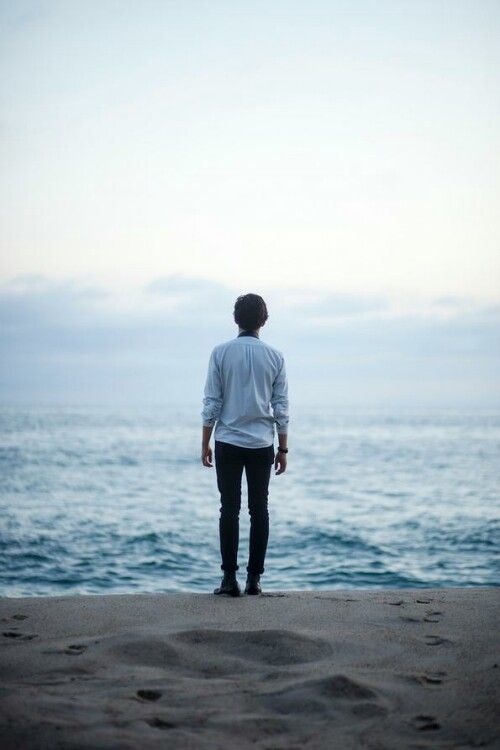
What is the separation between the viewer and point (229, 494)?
498 cm

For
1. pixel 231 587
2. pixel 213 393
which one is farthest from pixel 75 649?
pixel 213 393

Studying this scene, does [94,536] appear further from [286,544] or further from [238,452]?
[238,452]

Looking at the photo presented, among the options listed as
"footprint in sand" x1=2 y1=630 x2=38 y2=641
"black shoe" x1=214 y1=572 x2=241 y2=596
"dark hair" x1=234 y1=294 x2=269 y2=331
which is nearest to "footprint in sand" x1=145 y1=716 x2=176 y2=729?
"footprint in sand" x1=2 y1=630 x2=38 y2=641

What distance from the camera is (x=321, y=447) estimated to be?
40000 mm

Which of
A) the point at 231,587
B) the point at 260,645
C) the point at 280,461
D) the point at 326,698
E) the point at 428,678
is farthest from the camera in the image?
the point at 280,461

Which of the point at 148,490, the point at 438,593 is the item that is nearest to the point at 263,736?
the point at 438,593

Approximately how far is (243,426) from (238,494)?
55 cm

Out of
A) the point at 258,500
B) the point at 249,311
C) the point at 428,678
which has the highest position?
the point at 249,311

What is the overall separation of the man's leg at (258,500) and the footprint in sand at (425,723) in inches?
96.1

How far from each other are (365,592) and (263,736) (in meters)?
2.87

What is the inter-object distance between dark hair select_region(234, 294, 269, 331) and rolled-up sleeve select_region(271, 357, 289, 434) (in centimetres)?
38

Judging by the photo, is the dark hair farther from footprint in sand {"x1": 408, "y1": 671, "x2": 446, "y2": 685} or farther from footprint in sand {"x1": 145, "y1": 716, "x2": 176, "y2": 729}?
footprint in sand {"x1": 145, "y1": 716, "x2": 176, "y2": 729}

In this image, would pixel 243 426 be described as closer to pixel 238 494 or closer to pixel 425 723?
pixel 238 494

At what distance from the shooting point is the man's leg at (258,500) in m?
4.96
